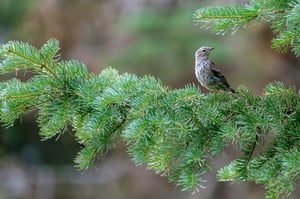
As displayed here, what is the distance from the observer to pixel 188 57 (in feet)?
19.6

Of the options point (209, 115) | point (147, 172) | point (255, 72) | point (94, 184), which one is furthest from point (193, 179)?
point (94, 184)

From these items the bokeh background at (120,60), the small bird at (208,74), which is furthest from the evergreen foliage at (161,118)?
the bokeh background at (120,60)

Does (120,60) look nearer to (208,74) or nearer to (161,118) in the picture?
(208,74)

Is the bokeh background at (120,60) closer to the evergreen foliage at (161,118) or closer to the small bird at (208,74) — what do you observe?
the small bird at (208,74)

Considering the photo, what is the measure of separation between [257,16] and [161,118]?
374 mm

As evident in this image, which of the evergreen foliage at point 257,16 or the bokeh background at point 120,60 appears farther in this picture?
the bokeh background at point 120,60

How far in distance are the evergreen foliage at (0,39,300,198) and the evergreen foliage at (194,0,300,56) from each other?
177 mm

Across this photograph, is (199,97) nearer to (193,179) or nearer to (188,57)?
(193,179)

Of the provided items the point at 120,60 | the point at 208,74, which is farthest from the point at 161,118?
the point at 120,60

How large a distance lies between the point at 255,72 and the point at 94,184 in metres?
2.63

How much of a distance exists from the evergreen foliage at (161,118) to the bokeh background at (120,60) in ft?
11.4

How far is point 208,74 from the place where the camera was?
2.54 meters

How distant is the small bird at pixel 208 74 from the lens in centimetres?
250

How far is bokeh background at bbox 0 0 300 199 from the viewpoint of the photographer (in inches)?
227
